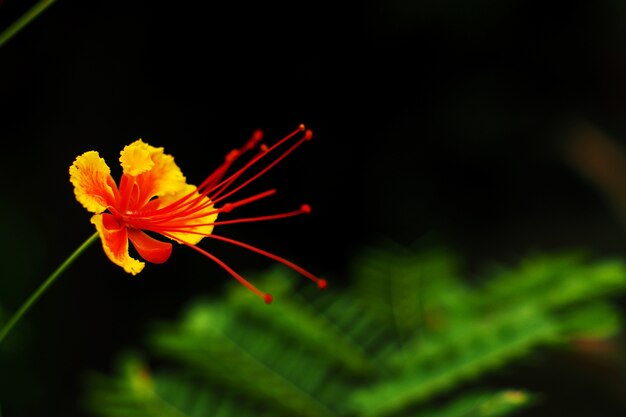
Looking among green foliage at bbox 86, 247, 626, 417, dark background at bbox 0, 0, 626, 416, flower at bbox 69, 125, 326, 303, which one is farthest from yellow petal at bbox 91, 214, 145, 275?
dark background at bbox 0, 0, 626, 416

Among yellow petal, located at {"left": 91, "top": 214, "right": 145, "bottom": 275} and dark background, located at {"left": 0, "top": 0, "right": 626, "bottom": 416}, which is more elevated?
dark background, located at {"left": 0, "top": 0, "right": 626, "bottom": 416}

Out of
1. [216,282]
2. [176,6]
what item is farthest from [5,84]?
[216,282]

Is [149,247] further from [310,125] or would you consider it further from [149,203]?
[310,125]

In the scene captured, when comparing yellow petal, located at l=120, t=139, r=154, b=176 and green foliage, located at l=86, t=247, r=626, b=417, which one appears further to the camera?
green foliage, located at l=86, t=247, r=626, b=417

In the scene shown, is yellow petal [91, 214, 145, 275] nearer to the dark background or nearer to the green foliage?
the green foliage

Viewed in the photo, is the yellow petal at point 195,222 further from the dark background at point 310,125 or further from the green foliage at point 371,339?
the dark background at point 310,125

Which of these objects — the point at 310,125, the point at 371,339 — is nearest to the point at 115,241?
the point at 371,339
